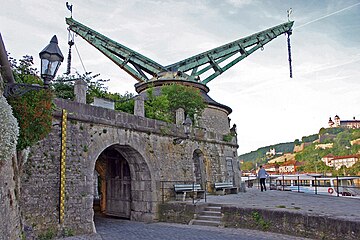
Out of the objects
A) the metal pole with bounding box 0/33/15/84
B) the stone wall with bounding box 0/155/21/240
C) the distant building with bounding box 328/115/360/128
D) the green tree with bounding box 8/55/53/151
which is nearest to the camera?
the stone wall with bounding box 0/155/21/240

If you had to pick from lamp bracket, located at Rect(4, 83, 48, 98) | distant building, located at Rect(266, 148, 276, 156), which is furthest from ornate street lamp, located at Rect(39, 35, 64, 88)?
distant building, located at Rect(266, 148, 276, 156)

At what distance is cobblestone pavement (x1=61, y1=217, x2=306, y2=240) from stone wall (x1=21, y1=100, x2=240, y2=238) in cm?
87

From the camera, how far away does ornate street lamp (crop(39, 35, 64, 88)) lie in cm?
543

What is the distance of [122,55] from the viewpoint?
72.1 ft

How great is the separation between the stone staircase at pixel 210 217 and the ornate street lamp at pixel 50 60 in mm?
6967

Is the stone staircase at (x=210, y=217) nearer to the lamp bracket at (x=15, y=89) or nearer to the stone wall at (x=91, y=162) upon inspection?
the stone wall at (x=91, y=162)

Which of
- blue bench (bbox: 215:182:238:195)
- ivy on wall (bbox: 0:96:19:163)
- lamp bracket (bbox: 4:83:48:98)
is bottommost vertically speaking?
blue bench (bbox: 215:182:238:195)

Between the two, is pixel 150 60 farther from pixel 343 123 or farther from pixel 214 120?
pixel 343 123

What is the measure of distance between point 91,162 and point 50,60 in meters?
5.08

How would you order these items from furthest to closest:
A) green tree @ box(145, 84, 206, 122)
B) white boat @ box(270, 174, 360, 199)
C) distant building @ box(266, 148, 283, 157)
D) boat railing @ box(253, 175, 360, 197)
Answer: distant building @ box(266, 148, 283, 157)
white boat @ box(270, 174, 360, 199)
boat railing @ box(253, 175, 360, 197)
green tree @ box(145, 84, 206, 122)

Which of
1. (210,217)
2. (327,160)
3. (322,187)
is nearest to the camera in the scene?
(210,217)

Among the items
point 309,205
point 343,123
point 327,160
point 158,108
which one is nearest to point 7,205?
point 309,205

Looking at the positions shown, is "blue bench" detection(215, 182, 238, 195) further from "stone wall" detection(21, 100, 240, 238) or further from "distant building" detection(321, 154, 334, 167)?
"distant building" detection(321, 154, 334, 167)

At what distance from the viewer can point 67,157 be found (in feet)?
30.6
